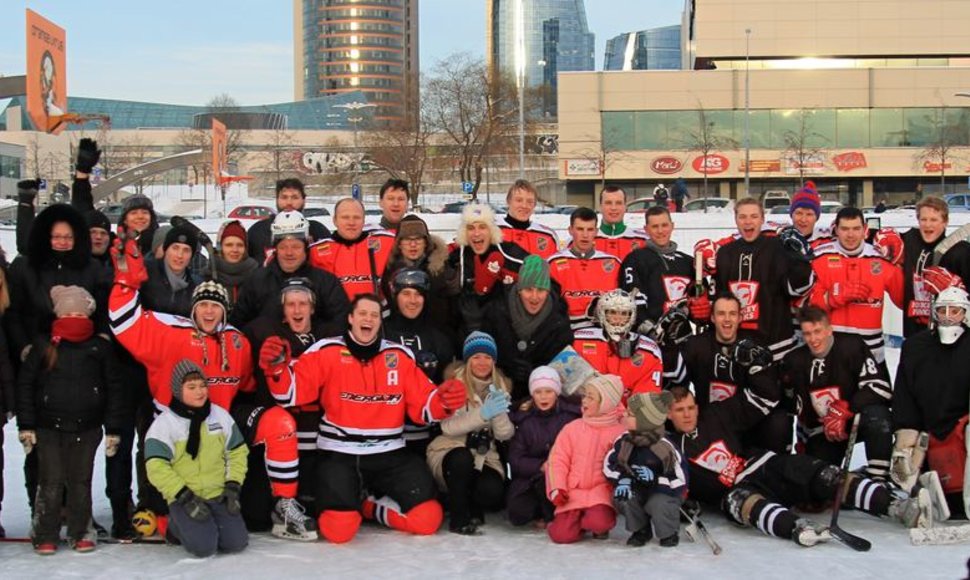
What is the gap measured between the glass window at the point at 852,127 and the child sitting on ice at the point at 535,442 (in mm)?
49025

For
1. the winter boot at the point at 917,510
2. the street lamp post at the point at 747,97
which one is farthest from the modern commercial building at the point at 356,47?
the winter boot at the point at 917,510

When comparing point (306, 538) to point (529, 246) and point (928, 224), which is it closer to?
point (529, 246)

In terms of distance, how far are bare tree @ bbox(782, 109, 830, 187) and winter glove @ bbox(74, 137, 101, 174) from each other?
45675mm

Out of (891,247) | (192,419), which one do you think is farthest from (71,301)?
(891,247)

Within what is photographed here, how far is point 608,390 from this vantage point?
17.0ft

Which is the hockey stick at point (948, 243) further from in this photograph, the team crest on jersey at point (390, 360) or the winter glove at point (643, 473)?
the team crest on jersey at point (390, 360)

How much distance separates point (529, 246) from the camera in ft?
22.6

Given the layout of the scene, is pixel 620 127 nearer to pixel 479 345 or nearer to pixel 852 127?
pixel 852 127

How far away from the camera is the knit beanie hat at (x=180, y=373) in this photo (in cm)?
493

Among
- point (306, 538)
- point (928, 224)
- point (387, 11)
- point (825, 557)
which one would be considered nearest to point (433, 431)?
point (306, 538)

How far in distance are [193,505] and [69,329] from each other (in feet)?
3.61

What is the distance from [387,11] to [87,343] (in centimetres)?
14925

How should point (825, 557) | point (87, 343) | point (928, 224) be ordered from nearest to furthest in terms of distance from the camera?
point (825, 557), point (87, 343), point (928, 224)

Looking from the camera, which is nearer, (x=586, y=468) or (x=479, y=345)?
(x=586, y=468)
